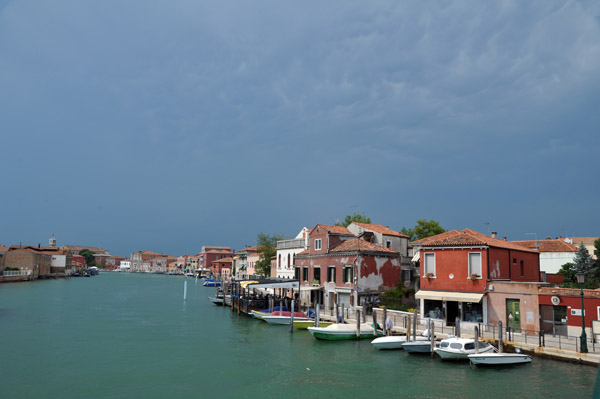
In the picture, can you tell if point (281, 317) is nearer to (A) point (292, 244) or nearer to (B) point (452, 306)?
(B) point (452, 306)

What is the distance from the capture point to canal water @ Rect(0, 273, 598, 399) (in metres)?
16.6

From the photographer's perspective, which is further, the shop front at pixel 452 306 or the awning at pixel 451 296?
the shop front at pixel 452 306

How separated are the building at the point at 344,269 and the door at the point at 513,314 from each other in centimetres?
1093

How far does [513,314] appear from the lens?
23.6 m

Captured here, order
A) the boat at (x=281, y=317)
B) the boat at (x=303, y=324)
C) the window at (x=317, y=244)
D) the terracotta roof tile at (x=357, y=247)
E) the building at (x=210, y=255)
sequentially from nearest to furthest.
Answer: the boat at (x=303, y=324), the boat at (x=281, y=317), the terracotta roof tile at (x=357, y=247), the window at (x=317, y=244), the building at (x=210, y=255)

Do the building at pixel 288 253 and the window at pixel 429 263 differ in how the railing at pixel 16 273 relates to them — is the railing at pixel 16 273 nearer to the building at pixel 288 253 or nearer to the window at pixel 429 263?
the building at pixel 288 253

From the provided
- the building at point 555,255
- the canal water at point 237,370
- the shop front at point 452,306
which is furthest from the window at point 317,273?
the building at point 555,255

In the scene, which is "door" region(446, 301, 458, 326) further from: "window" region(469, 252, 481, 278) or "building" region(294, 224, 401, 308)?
"building" region(294, 224, 401, 308)

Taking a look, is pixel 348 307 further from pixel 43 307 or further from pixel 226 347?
pixel 43 307

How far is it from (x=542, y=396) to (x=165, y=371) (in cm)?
1595

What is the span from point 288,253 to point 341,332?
2547 cm

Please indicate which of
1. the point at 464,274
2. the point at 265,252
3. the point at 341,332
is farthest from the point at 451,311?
the point at 265,252

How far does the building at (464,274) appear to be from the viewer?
24.9 meters

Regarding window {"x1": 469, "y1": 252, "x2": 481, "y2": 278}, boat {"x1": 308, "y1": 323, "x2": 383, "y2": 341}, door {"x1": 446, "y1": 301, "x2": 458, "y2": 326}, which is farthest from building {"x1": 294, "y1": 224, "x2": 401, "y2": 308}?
window {"x1": 469, "y1": 252, "x2": 481, "y2": 278}
